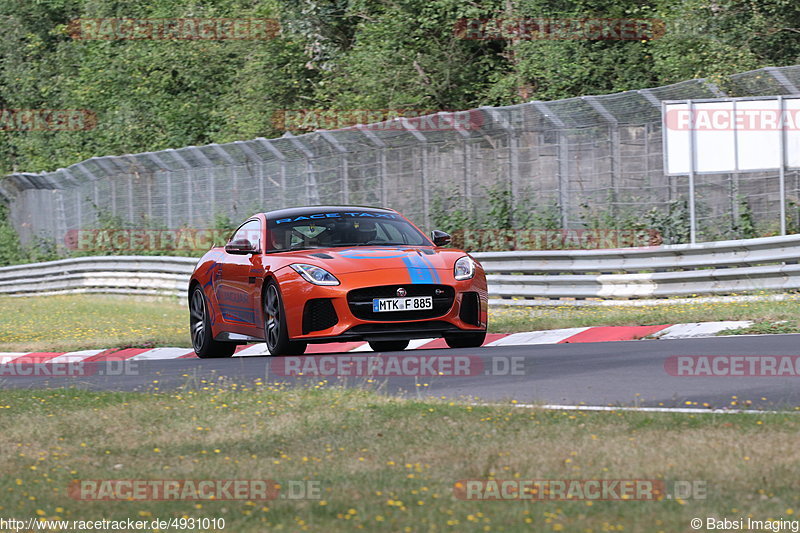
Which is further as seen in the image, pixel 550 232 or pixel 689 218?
pixel 550 232

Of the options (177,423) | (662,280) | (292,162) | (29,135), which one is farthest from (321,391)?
(29,135)

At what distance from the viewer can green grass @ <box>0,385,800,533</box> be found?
5.13 meters

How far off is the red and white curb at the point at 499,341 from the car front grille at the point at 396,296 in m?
1.56

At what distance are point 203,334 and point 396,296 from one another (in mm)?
3071

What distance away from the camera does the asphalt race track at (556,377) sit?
330 inches

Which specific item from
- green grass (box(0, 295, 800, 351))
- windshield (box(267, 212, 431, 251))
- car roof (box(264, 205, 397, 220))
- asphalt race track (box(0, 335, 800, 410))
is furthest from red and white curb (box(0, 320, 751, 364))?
car roof (box(264, 205, 397, 220))

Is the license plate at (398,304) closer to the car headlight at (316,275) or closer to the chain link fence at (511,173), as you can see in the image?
the car headlight at (316,275)

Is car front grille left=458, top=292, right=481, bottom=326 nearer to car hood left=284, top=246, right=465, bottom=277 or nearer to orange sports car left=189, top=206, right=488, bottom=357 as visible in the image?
orange sports car left=189, top=206, right=488, bottom=357

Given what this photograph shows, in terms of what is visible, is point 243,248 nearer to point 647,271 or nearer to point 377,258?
point 377,258

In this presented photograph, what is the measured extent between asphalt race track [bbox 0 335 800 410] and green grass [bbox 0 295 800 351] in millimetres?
1981

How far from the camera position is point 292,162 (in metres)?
26.0

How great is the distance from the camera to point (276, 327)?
40.1ft

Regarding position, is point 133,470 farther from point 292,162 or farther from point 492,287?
point 292,162

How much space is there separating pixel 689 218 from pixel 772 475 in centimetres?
1410
